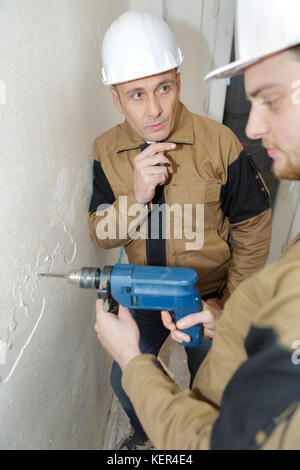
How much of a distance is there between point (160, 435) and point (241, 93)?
1.99 metres

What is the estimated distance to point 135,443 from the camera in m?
1.43

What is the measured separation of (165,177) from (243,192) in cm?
34

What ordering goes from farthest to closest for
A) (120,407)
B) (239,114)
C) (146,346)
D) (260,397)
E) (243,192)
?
(239,114) → (120,407) → (146,346) → (243,192) → (260,397)

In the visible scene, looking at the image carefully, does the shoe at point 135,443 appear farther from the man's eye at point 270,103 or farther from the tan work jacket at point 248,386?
the man's eye at point 270,103

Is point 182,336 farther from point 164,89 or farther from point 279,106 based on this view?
point 164,89

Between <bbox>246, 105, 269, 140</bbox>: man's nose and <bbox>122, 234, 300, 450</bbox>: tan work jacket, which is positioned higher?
<bbox>246, 105, 269, 140</bbox>: man's nose

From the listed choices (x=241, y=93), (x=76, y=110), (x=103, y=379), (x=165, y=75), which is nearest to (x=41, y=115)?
(x=76, y=110)

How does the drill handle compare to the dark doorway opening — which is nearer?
the drill handle

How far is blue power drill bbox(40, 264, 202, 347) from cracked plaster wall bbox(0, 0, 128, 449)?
0.42 ft

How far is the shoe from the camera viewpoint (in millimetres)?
1416

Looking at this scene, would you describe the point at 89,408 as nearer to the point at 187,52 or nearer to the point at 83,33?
the point at 83,33

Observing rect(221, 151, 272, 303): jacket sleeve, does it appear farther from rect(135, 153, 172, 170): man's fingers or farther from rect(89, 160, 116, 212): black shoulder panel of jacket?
rect(89, 160, 116, 212): black shoulder panel of jacket

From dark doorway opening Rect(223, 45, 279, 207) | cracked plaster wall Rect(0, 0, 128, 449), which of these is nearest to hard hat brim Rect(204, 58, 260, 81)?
cracked plaster wall Rect(0, 0, 128, 449)

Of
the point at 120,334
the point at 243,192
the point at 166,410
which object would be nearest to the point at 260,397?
the point at 166,410
